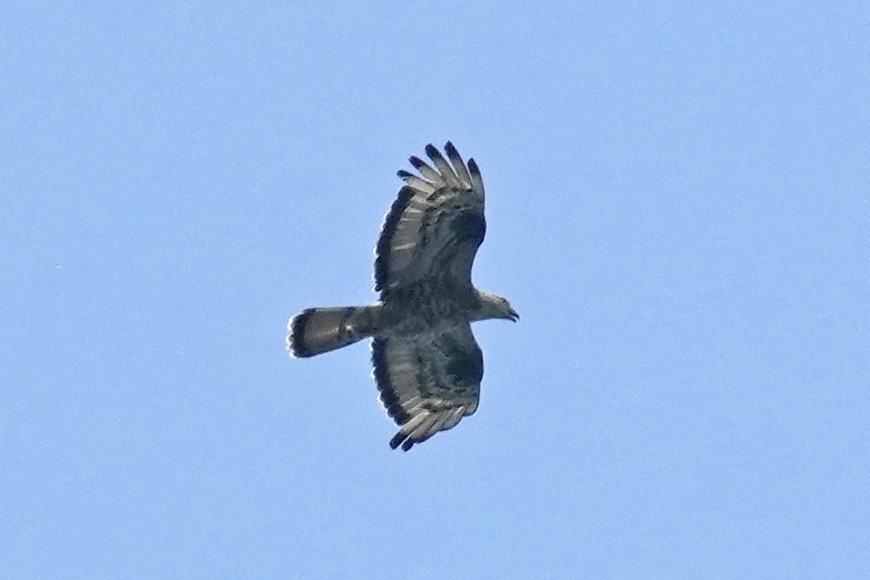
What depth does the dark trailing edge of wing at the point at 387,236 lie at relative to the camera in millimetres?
28719

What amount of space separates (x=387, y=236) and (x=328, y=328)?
1.30 m

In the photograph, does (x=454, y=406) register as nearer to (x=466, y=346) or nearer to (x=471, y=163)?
(x=466, y=346)

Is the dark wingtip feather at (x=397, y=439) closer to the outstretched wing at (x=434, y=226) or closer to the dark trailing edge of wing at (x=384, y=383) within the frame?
the dark trailing edge of wing at (x=384, y=383)

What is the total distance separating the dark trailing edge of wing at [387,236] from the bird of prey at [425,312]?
0.01 meters

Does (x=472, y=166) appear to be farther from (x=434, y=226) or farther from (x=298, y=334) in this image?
(x=298, y=334)

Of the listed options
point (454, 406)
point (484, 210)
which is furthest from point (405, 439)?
point (484, 210)

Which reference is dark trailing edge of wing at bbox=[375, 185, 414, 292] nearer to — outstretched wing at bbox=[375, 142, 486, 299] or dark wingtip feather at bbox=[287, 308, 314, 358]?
outstretched wing at bbox=[375, 142, 486, 299]

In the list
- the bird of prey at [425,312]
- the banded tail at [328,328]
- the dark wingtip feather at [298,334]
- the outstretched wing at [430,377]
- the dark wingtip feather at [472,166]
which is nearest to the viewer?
the dark wingtip feather at [472,166]

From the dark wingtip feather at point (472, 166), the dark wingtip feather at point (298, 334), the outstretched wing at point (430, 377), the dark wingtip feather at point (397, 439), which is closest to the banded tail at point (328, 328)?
the dark wingtip feather at point (298, 334)

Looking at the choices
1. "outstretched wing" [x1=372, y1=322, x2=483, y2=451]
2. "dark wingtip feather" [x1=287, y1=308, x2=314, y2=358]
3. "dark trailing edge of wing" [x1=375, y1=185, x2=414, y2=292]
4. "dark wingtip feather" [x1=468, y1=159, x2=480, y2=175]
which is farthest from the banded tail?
"dark wingtip feather" [x1=468, y1=159, x2=480, y2=175]

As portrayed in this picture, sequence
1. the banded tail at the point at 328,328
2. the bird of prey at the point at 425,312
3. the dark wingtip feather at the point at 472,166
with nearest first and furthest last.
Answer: the dark wingtip feather at the point at 472,166, the bird of prey at the point at 425,312, the banded tail at the point at 328,328

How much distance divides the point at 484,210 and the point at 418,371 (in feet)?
7.71

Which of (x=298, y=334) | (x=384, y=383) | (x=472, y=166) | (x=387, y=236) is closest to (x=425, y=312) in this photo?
(x=387, y=236)

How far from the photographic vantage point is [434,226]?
1135 inches
